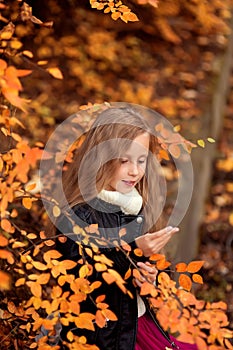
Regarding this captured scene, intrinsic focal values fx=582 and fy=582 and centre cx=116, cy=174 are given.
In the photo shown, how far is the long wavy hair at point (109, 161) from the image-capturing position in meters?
2.93

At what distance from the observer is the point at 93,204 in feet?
9.75

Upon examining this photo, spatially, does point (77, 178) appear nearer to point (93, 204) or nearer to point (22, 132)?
point (93, 204)

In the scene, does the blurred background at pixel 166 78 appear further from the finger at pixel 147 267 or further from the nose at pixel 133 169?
the nose at pixel 133 169

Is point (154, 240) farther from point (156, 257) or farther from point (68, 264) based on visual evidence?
A: point (68, 264)

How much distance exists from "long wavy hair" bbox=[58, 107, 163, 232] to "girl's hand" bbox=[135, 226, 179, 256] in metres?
0.33

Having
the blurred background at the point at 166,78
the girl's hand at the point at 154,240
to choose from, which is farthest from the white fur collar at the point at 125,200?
the blurred background at the point at 166,78

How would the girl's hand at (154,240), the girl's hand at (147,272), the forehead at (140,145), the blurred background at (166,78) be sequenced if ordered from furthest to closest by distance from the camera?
the blurred background at (166,78) < the forehead at (140,145) < the girl's hand at (147,272) < the girl's hand at (154,240)

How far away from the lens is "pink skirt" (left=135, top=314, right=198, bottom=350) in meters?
3.07

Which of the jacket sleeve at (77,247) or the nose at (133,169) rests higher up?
the nose at (133,169)

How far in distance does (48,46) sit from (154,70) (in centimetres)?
177

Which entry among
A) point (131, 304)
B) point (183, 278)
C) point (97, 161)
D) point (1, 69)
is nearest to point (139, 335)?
point (131, 304)

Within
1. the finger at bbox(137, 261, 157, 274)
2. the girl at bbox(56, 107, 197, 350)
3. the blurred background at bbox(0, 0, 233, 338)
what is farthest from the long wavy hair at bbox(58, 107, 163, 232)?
the blurred background at bbox(0, 0, 233, 338)

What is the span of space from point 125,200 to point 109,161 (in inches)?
8.3

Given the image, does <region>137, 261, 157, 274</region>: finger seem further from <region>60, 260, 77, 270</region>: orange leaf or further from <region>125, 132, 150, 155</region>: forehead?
<region>125, 132, 150, 155</region>: forehead
